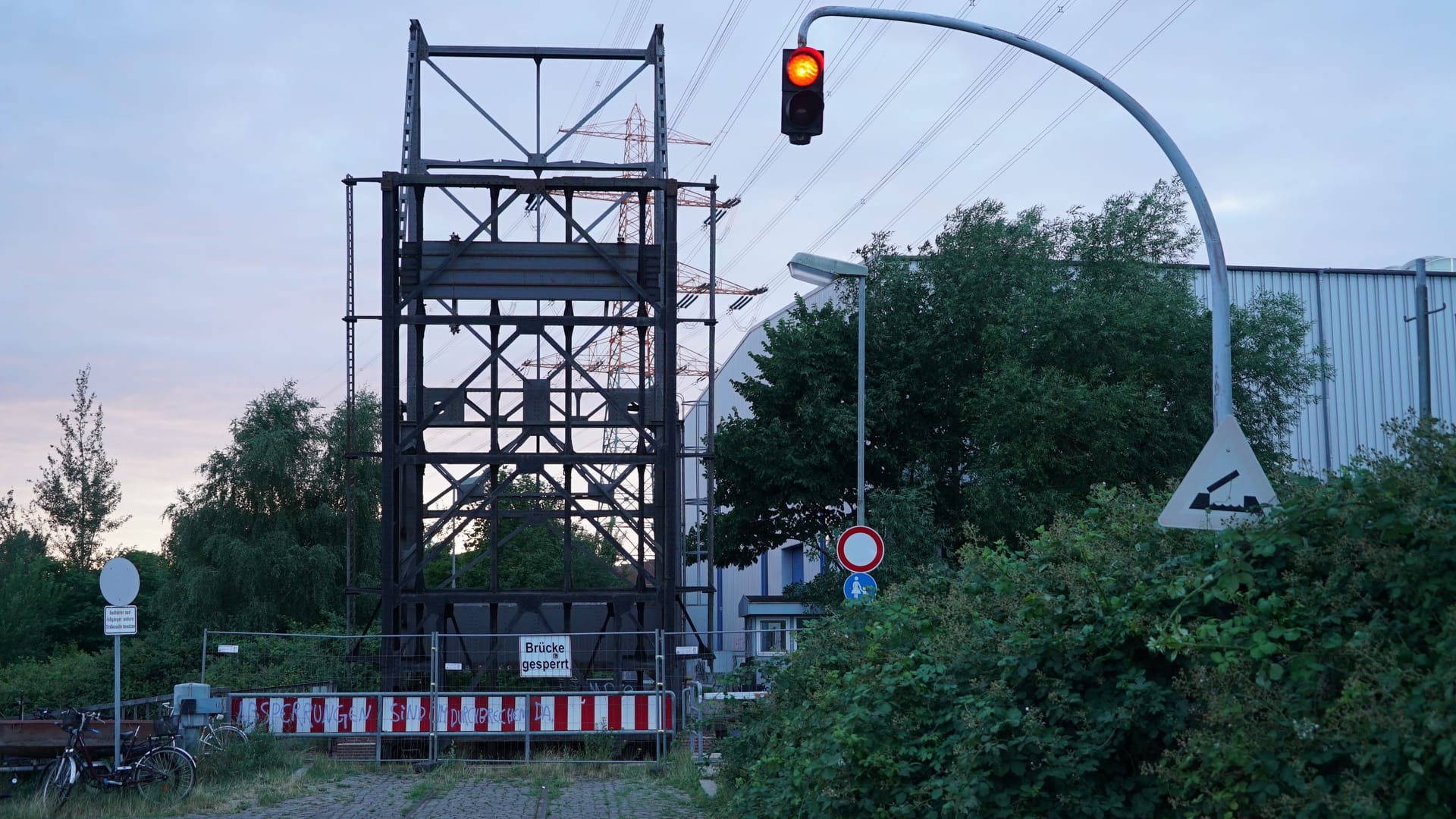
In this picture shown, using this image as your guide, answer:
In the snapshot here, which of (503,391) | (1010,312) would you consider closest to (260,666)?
(503,391)

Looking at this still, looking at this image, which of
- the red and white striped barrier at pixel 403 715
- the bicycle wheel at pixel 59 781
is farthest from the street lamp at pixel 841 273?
the bicycle wheel at pixel 59 781

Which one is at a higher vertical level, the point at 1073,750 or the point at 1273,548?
the point at 1273,548

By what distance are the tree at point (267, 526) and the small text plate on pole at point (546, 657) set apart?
23725mm

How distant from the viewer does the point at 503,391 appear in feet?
86.8

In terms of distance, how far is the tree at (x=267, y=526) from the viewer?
145ft

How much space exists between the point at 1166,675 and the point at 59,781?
1213cm

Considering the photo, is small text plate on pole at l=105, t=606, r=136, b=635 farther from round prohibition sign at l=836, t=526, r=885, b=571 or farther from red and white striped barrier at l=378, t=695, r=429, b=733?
round prohibition sign at l=836, t=526, r=885, b=571

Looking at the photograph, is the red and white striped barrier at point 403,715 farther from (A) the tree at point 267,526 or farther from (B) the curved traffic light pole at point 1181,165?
(A) the tree at point 267,526

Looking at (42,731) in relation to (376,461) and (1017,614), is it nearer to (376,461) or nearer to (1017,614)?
(1017,614)

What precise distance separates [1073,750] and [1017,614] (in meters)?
1.13

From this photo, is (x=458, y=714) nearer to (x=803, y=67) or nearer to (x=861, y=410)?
(x=861, y=410)

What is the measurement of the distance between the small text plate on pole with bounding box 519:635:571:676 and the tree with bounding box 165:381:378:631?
77.8 feet

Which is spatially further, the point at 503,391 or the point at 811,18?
the point at 503,391

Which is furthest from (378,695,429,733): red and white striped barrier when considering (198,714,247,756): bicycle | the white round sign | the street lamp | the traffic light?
the traffic light
